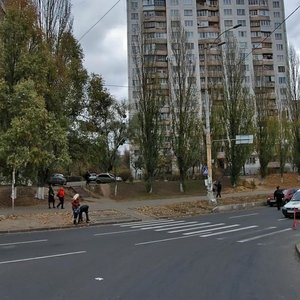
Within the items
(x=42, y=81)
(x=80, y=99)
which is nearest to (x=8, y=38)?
(x=42, y=81)

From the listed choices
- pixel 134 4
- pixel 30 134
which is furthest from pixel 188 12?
pixel 30 134

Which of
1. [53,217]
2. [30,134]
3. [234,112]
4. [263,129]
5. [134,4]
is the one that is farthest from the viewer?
[134,4]

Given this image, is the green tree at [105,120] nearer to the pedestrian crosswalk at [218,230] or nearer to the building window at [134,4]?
the pedestrian crosswalk at [218,230]

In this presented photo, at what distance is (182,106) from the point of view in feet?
151

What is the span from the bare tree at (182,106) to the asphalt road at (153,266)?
2845 centimetres

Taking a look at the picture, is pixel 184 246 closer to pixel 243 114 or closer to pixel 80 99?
pixel 80 99

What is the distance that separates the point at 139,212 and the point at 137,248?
1481cm

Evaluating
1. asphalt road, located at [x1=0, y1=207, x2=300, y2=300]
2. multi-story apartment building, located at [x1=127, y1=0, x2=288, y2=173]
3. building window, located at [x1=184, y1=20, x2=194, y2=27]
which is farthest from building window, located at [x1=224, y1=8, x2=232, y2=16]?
asphalt road, located at [x1=0, y1=207, x2=300, y2=300]

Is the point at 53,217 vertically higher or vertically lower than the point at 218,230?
higher

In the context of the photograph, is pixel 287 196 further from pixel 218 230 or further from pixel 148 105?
pixel 218 230

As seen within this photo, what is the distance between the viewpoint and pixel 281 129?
201 ft

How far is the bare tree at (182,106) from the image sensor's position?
45.8 meters

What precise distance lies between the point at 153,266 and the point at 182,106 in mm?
36732

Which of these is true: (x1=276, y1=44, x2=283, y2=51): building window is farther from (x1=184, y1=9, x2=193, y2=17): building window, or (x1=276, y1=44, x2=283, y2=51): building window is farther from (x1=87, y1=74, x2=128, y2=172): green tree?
(x1=87, y1=74, x2=128, y2=172): green tree
